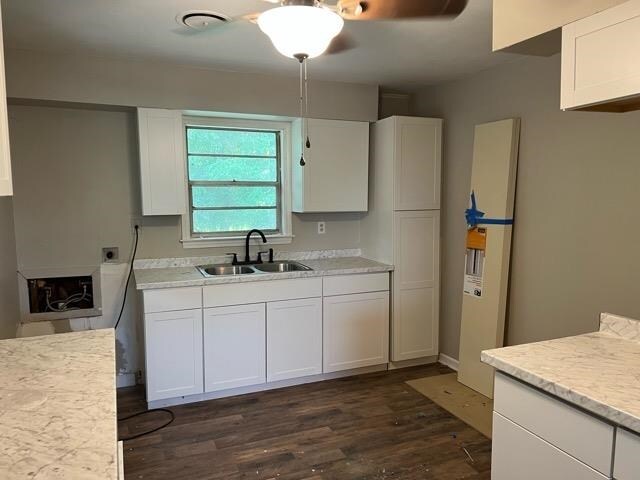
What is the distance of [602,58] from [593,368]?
104 centimetres

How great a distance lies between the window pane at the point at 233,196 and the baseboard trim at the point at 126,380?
1.45 metres

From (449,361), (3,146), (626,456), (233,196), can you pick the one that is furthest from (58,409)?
(449,361)

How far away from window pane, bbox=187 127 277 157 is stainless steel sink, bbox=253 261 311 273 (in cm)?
95

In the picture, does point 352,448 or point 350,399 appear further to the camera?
point 350,399

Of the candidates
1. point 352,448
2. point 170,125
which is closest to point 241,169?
point 170,125

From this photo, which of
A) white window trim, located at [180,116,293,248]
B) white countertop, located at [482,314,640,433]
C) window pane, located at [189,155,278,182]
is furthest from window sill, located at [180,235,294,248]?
white countertop, located at [482,314,640,433]

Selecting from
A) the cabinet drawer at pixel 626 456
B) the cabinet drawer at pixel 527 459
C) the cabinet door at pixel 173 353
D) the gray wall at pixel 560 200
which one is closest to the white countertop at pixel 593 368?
the cabinet drawer at pixel 626 456

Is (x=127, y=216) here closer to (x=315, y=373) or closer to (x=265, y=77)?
(x=265, y=77)

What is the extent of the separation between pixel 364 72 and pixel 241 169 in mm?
1285

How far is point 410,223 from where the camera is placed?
12.6 ft

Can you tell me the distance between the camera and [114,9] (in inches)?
91.0

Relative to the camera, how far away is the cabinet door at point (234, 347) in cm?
329

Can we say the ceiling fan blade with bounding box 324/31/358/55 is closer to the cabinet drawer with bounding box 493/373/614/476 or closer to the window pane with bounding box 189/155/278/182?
the window pane with bounding box 189/155/278/182

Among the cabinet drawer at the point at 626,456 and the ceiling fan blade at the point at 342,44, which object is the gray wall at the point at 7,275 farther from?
the cabinet drawer at the point at 626,456
